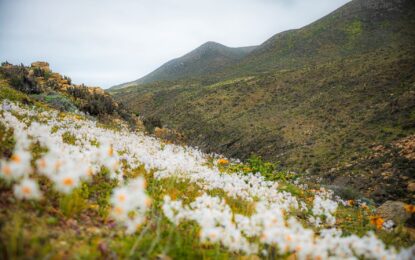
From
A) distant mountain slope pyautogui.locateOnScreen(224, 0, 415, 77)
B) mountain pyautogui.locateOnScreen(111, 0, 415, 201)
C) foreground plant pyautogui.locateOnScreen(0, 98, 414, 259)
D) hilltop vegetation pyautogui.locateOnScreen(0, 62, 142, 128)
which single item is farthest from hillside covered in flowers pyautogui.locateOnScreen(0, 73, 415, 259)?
distant mountain slope pyautogui.locateOnScreen(224, 0, 415, 77)

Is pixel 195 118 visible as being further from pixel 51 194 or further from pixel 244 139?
pixel 51 194

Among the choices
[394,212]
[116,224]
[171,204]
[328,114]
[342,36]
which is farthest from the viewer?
[342,36]

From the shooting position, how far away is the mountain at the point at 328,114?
2491cm

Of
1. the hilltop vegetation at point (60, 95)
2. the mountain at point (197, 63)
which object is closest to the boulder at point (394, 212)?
the hilltop vegetation at point (60, 95)

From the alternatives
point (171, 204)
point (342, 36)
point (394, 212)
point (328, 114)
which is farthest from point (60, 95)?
point (342, 36)

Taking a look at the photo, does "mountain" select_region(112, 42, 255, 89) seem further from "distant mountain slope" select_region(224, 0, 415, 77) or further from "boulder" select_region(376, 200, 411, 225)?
"boulder" select_region(376, 200, 411, 225)

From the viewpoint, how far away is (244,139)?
3941 centimetres

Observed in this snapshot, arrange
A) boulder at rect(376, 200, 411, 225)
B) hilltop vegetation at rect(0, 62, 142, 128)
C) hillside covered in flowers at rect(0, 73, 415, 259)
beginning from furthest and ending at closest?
hilltop vegetation at rect(0, 62, 142, 128) < boulder at rect(376, 200, 411, 225) < hillside covered in flowers at rect(0, 73, 415, 259)

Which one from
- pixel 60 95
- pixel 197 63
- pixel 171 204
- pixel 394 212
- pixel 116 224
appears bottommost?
pixel 394 212

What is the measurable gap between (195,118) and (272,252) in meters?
48.2

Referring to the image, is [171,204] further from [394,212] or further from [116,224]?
[394,212]

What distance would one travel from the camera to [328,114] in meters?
39.3

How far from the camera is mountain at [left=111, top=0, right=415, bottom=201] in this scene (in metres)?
24.9

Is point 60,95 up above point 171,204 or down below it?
above
